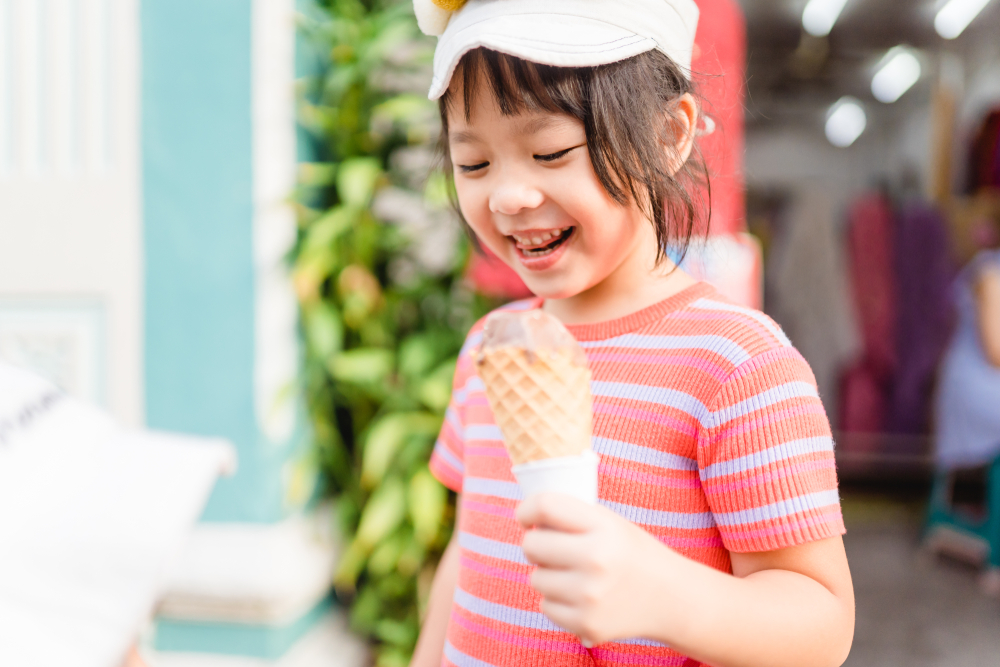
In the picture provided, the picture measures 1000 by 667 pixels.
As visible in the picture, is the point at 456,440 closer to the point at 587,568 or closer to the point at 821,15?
the point at 587,568

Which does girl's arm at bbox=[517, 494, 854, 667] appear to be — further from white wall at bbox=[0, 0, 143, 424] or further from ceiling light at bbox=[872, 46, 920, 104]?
ceiling light at bbox=[872, 46, 920, 104]

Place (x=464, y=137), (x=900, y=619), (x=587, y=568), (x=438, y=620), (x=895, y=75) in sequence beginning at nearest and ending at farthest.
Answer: (x=587, y=568) < (x=464, y=137) < (x=438, y=620) < (x=900, y=619) < (x=895, y=75)

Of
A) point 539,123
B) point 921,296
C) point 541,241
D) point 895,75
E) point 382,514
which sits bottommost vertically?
point 382,514

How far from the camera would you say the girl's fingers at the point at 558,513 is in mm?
429

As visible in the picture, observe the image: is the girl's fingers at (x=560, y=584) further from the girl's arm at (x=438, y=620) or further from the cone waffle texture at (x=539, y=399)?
the girl's arm at (x=438, y=620)

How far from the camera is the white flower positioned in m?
0.73

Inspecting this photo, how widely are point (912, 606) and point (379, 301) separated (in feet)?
7.90

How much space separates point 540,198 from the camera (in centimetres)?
64

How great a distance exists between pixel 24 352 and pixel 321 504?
79cm

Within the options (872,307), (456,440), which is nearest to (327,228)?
(456,440)

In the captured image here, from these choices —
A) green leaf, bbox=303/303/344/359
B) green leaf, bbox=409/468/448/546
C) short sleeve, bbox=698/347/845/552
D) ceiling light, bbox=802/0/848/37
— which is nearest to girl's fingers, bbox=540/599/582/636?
short sleeve, bbox=698/347/845/552

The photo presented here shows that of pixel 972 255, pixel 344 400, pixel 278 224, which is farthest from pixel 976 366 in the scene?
pixel 278 224

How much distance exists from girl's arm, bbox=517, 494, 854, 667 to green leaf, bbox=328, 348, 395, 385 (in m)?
1.22

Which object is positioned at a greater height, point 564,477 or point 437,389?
point 564,477
